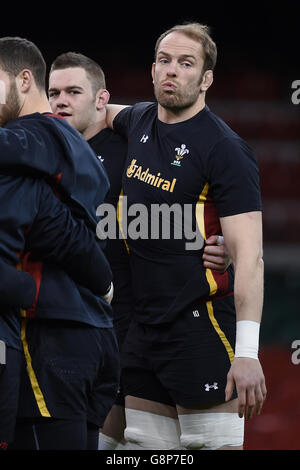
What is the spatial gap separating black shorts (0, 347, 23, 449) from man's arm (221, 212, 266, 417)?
2.42ft

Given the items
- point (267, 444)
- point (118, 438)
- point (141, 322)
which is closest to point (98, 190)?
point (141, 322)

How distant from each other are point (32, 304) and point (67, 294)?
12 centimetres

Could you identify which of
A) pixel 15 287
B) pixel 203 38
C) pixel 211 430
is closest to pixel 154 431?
pixel 211 430

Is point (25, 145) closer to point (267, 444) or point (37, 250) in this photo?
point (37, 250)

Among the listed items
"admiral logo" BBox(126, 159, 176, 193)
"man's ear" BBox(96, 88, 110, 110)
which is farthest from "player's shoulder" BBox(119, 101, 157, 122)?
"admiral logo" BBox(126, 159, 176, 193)

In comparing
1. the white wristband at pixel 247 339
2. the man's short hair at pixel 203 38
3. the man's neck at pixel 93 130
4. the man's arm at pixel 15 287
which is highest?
the man's short hair at pixel 203 38

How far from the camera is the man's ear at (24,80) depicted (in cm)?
238

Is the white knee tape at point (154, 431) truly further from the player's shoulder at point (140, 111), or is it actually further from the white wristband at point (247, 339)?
the player's shoulder at point (140, 111)

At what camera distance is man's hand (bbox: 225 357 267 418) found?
255 cm

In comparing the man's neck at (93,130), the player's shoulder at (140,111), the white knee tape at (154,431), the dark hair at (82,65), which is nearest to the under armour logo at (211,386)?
the white knee tape at (154,431)

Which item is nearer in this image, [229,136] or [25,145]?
[25,145]

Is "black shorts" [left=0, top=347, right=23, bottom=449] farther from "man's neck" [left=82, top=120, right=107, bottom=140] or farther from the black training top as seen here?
"man's neck" [left=82, top=120, right=107, bottom=140]

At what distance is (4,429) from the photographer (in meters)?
2.14

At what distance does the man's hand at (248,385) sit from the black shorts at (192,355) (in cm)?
31
